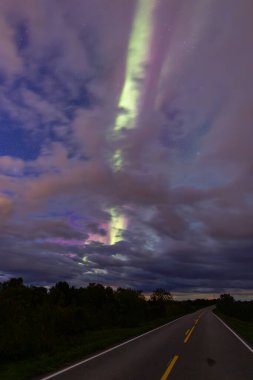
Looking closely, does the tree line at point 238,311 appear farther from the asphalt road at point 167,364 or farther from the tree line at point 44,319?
the asphalt road at point 167,364

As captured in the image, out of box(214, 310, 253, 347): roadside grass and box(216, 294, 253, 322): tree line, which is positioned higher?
box(216, 294, 253, 322): tree line

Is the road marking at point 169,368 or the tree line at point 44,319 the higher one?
the tree line at point 44,319

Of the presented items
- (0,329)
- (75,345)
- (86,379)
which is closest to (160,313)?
(75,345)

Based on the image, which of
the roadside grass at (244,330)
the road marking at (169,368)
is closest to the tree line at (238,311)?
the roadside grass at (244,330)

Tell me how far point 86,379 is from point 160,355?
5.61m

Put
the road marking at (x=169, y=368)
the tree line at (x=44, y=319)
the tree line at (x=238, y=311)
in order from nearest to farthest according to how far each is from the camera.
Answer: the road marking at (x=169, y=368) → the tree line at (x=44, y=319) → the tree line at (x=238, y=311)

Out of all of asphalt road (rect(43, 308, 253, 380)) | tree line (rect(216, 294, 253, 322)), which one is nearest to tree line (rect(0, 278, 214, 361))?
asphalt road (rect(43, 308, 253, 380))

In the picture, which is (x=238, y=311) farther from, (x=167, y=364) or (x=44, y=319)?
(x=167, y=364)

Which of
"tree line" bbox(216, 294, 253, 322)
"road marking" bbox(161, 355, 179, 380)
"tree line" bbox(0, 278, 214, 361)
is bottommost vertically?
"road marking" bbox(161, 355, 179, 380)

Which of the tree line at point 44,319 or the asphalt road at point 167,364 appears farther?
the tree line at point 44,319

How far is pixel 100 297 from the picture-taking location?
67.3 m

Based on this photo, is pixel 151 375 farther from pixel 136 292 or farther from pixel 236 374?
pixel 136 292

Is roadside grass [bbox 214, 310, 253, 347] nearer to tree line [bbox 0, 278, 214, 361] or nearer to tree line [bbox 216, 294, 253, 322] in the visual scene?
tree line [bbox 0, 278, 214, 361]

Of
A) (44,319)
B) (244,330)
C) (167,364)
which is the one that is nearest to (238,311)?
(244,330)
